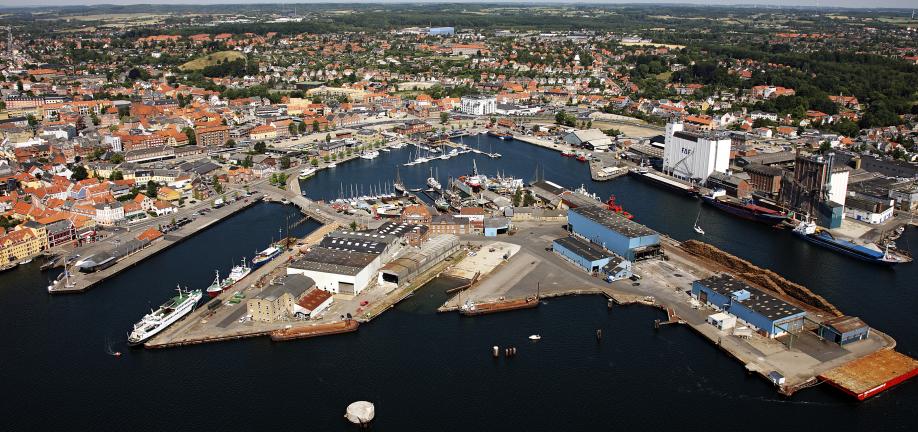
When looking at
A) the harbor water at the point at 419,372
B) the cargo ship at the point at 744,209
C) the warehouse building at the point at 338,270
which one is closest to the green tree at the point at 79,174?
the harbor water at the point at 419,372

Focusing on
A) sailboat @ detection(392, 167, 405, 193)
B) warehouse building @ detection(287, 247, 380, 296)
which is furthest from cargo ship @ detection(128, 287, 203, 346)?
sailboat @ detection(392, 167, 405, 193)

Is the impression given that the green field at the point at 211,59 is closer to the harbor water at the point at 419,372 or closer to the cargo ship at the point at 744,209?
the harbor water at the point at 419,372

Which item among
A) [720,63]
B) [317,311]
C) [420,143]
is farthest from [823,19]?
[317,311]

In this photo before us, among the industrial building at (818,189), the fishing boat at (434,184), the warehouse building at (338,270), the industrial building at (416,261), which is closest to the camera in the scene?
the warehouse building at (338,270)

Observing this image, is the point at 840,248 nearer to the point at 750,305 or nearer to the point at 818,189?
the point at 818,189

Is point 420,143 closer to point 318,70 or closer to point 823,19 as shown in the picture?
point 318,70

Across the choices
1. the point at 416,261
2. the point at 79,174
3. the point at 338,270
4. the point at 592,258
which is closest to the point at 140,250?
the point at 338,270

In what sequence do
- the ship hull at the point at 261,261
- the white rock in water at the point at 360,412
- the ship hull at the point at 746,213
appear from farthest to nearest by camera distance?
the ship hull at the point at 746,213
the ship hull at the point at 261,261
the white rock in water at the point at 360,412
